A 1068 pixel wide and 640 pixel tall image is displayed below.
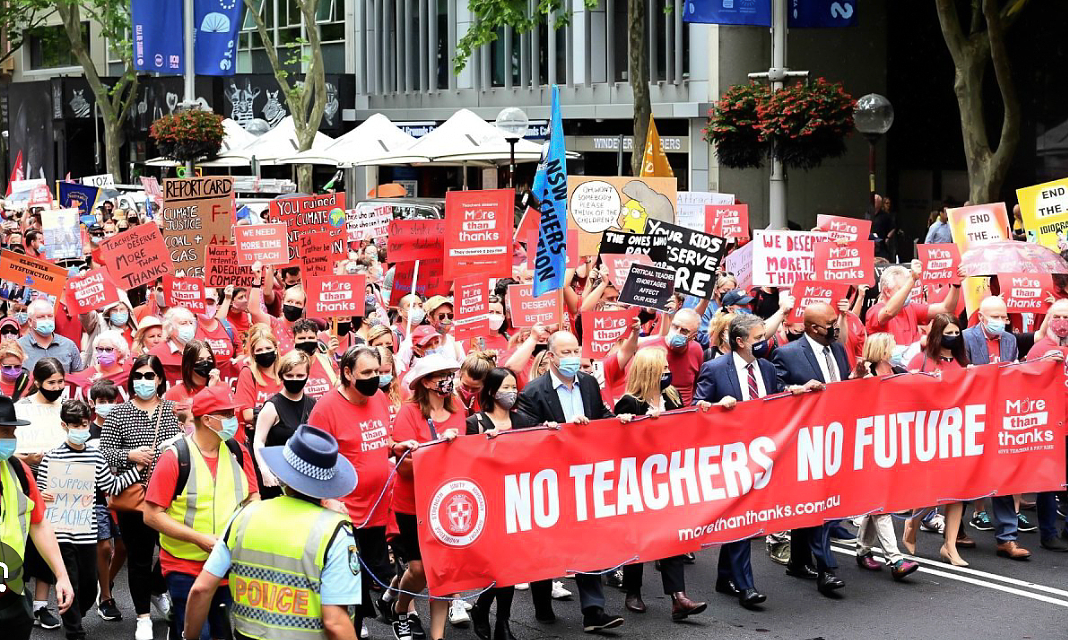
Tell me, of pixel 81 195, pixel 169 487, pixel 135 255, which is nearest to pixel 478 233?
pixel 135 255

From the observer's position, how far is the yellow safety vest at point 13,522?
596cm

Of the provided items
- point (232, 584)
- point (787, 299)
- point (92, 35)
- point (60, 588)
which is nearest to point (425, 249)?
point (787, 299)

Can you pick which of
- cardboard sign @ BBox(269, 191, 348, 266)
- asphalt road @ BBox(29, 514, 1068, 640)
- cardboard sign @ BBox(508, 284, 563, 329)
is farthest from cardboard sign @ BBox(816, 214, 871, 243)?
cardboard sign @ BBox(269, 191, 348, 266)

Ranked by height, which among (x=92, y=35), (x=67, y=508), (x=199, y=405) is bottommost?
(x=67, y=508)

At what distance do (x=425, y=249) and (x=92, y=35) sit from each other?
44.2 meters

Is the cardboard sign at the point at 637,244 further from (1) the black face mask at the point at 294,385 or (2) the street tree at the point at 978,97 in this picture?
(2) the street tree at the point at 978,97

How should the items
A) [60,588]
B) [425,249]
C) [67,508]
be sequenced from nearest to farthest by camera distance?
[60,588]
[67,508]
[425,249]

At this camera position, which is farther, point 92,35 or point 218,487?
point 92,35

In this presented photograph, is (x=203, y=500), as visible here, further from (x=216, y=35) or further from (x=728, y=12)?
(x=216, y=35)

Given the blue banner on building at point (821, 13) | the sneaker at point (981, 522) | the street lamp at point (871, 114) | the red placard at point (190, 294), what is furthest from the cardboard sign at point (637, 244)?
the blue banner on building at point (821, 13)

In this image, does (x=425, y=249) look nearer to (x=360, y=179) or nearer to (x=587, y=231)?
(x=587, y=231)

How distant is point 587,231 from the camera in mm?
15984

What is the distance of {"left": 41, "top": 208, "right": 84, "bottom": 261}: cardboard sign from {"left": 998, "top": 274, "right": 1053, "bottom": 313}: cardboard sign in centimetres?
1160

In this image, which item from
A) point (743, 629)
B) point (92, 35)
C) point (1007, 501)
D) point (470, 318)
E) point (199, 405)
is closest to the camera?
point (199, 405)
